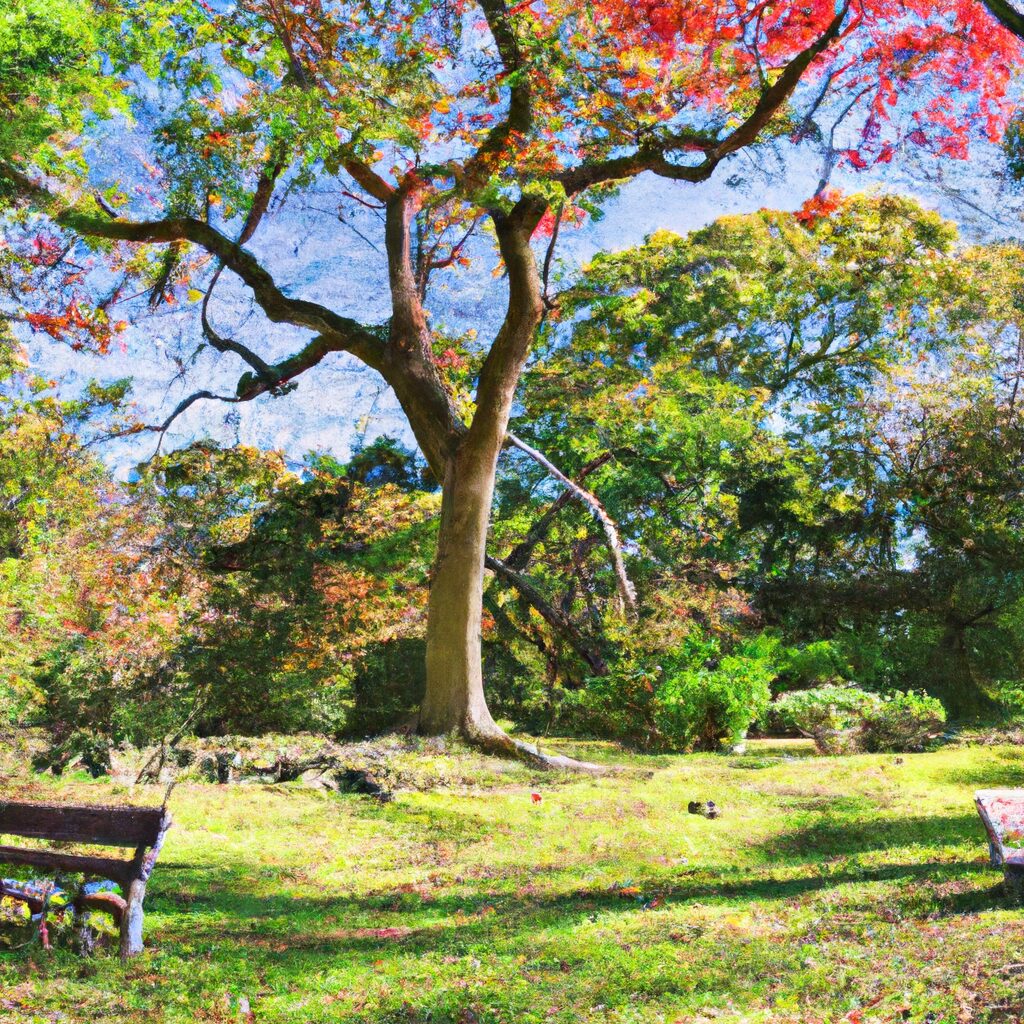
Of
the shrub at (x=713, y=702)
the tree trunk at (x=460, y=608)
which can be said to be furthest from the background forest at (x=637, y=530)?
the tree trunk at (x=460, y=608)

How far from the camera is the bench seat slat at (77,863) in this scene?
358 cm

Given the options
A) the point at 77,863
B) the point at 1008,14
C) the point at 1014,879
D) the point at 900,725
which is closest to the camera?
the point at 77,863

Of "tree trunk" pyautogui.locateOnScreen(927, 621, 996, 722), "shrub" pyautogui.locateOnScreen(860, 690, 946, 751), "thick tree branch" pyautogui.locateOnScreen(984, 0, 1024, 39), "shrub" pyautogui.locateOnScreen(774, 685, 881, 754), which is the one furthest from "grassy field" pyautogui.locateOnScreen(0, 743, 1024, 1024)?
"tree trunk" pyautogui.locateOnScreen(927, 621, 996, 722)

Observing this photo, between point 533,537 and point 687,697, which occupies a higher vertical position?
point 533,537

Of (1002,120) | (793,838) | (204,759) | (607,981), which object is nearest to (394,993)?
(607,981)

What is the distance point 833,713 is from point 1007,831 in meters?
7.67

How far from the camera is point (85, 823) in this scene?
3697 mm

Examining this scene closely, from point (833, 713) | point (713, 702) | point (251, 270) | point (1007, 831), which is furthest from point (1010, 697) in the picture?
point (251, 270)

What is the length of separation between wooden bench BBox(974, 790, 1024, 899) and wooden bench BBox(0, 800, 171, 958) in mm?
3780

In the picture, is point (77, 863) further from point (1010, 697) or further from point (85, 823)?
point (1010, 697)

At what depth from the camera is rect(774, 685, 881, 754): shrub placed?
36.4 feet

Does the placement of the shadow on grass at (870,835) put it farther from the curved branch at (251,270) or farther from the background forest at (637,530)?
the curved branch at (251,270)

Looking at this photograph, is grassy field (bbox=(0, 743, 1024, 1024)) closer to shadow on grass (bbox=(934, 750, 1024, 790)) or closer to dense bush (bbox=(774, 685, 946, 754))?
shadow on grass (bbox=(934, 750, 1024, 790))

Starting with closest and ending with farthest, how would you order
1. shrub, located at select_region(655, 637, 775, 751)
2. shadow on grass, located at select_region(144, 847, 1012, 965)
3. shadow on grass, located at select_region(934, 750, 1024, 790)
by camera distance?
shadow on grass, located at select_region(144, 847, 1012, 965) < shadow on grass, located at select_region(934, 750, 1024, 790) < shrub, located at select_region(655, 637, 775, 751)
